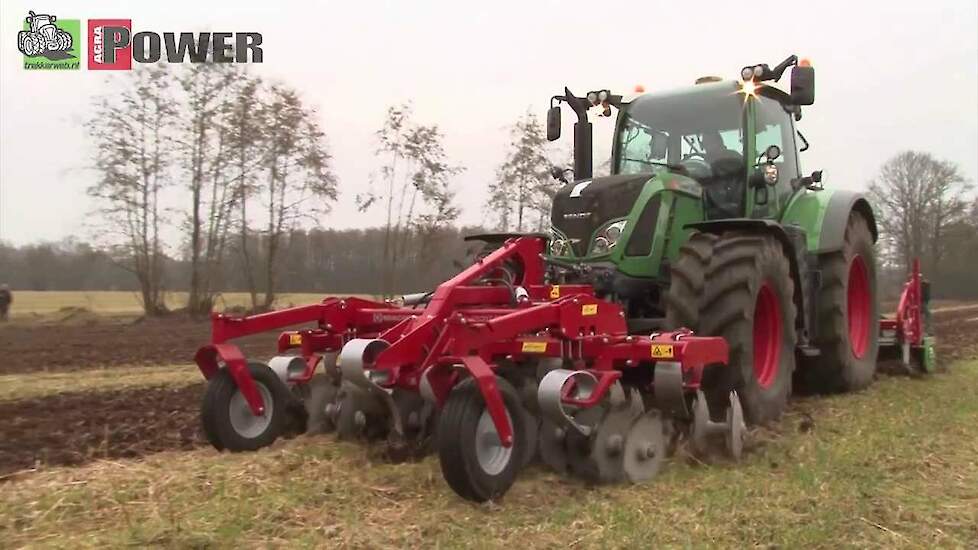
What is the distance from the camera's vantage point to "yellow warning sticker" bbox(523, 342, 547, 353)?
4.43 metres

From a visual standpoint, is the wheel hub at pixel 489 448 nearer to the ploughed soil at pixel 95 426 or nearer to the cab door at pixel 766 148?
the ploughed soil at pixel 95 426

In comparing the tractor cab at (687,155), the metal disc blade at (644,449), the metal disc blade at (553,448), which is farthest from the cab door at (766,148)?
the metal disc blade at (553,448)

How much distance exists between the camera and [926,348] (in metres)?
8.89

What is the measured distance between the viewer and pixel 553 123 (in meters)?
7.15

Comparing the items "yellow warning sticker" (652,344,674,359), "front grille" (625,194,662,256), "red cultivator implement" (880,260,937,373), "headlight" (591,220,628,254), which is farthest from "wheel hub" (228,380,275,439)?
"red cultivator implement" (880,260,937,373)

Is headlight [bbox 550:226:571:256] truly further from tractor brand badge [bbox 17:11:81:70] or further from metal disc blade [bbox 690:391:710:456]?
tractor brand badge [bbox 17:11:81:70]

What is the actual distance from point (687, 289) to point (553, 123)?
7.64 feet

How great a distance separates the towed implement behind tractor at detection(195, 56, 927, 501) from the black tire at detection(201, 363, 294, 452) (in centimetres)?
1

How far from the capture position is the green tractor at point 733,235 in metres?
5.50

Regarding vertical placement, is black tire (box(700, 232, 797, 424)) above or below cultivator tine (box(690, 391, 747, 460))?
above

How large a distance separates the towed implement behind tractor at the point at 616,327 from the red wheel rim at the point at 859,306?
0.33 metres

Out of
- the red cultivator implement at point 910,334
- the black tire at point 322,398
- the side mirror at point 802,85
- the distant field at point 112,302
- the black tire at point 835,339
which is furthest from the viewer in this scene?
the distant field at point 112,302

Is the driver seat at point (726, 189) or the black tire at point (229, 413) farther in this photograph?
the driver seat at point (726, 189)

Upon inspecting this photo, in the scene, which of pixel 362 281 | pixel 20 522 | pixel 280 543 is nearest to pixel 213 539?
pixel 280 543
